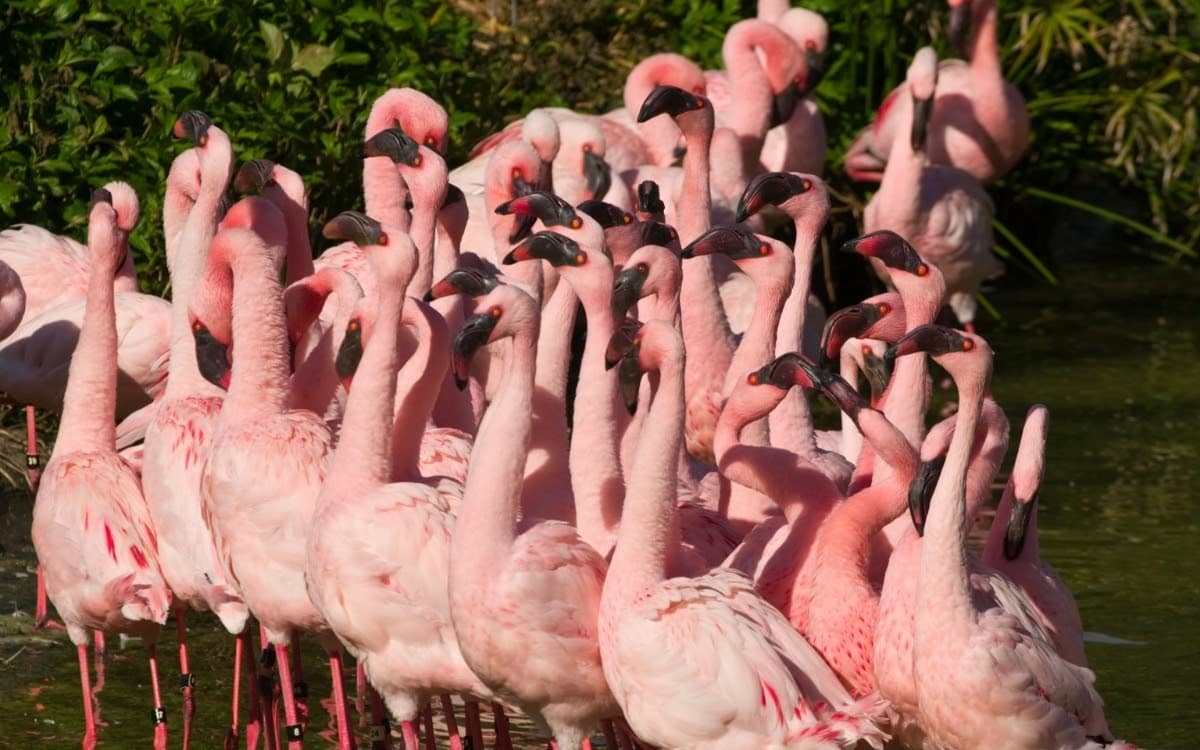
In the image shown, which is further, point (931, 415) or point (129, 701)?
point (931, 415)

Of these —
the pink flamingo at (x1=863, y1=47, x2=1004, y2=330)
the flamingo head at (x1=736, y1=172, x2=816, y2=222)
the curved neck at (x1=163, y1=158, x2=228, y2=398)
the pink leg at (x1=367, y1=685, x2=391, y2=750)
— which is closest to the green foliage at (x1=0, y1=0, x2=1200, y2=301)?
the pink flamingo at (x1=863, y1=47, x2=1004, y2=330)

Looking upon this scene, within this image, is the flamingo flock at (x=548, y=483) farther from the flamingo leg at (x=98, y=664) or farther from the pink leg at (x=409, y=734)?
the flamingo leg at (x=98, y=664)

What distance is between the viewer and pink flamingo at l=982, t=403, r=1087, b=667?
518 cm

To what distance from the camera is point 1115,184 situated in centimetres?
1433

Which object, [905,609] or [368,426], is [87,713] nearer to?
[368,426]

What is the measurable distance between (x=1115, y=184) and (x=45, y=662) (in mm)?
9538

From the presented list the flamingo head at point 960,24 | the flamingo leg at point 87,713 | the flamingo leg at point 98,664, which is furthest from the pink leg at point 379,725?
the flamingo head at point 960,24

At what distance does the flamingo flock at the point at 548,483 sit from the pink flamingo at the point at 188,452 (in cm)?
1

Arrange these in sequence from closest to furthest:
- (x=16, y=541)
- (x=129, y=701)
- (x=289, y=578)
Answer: (x=289, y=578)
(x=129, y=701)
(x=16, y=541)

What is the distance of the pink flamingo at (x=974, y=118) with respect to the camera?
1141cm

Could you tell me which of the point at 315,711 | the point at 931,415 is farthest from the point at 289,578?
the point at 931,415

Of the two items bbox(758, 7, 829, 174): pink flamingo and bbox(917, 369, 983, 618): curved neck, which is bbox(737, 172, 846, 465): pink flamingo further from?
bbox(758, 7, 829, 174): pink flamingo

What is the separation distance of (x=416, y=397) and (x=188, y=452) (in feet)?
2.21

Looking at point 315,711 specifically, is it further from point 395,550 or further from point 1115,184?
point 1115,184
